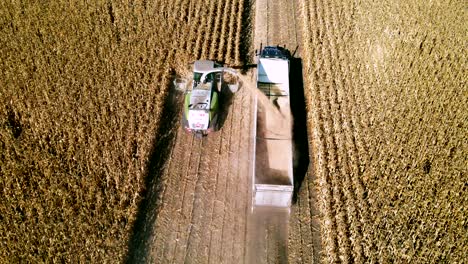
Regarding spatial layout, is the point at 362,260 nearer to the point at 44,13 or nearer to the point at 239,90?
the point at 239,90

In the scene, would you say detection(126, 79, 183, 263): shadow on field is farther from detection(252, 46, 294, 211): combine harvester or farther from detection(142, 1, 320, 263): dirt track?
detection(252, 46, 294, 211): combine harvester

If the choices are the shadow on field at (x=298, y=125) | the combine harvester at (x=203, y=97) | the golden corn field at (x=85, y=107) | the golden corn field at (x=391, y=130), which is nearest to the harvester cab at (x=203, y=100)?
the combine harvester at (x=203, y=97)

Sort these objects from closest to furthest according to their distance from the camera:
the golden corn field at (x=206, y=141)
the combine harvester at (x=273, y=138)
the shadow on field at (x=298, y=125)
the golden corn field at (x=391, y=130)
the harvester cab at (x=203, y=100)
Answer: the golden corn field at (x=391, y=130)
the golden corn field at (x=206, y=141)
the combine harvester at (x=273, y=138)
the shadow on field at (x=298, y=125)
the harvester cab at (x=203, y=100)

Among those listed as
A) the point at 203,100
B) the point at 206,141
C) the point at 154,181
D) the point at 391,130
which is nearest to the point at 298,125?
the point at 391,130

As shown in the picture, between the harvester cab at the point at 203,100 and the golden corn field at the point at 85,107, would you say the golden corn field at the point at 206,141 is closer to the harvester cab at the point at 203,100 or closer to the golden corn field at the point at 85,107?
the golden corn field at the point at 85,107

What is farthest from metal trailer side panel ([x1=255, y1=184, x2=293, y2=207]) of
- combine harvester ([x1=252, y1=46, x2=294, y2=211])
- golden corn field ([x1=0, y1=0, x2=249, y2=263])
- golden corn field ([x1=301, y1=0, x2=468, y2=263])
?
golden corn field ([x1=0, y1=0, x2=249, y2=263])

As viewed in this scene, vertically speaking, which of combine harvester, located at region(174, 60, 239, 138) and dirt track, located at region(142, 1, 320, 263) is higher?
combine harvester, located at region(174, 60, 239, 138)
